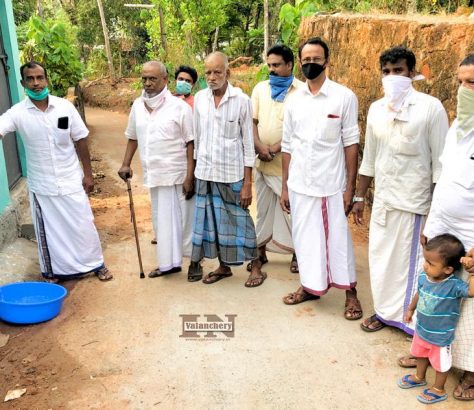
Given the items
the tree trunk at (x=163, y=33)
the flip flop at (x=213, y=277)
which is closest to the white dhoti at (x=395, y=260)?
the flip flop at (x=213, y=277)

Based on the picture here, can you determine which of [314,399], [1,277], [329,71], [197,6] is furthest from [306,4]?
[197,6]

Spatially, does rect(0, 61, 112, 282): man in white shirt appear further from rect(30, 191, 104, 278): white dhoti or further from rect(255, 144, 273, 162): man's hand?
rect(255, 144, 273, 162): man's hand

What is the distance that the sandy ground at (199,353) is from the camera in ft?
10.0

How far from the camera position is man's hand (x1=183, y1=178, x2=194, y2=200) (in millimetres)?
4441

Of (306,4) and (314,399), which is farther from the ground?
(306,4)

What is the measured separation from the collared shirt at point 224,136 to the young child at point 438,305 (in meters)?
1.79

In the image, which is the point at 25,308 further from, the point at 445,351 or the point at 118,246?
the point at 445,351

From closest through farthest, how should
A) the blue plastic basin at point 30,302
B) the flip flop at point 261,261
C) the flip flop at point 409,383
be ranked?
1. the flip flop at point 409,383
2. the blue plastic basin at point 30,302
3. the flip flop at point 261,261

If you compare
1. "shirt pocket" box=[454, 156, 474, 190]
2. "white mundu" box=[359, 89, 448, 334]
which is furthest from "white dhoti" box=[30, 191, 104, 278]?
"shirt pocket" box=[454, 156, 474, 190]

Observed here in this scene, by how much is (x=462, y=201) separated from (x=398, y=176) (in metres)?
0.65

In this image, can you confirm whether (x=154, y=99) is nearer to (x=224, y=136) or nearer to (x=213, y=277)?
(x=224, y=136)

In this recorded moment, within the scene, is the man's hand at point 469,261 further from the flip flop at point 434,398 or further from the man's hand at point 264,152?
the man's hand at point 264,152

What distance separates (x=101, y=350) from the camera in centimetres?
355

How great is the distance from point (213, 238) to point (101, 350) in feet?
4.48
